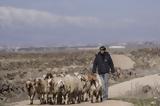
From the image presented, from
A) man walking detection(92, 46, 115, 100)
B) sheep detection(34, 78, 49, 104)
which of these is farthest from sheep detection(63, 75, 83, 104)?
man walking detection(92, 46, 115, 100)

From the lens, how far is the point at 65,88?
2236 cm

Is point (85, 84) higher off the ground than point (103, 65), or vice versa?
point (103, 65)

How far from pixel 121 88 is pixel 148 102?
34.1ft

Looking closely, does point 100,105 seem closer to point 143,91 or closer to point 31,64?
point 143,91

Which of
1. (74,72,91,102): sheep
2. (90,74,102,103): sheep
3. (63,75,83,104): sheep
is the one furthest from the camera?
(74,72,91,102): sheep

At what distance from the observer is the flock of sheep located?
73.0 ft

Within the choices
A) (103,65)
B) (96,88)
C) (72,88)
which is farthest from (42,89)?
(103,65)

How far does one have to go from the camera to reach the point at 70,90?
22672mm

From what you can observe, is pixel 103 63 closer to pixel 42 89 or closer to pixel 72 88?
pixel 72 88

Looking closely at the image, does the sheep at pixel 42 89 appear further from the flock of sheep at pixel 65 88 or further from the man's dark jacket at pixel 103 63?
the man's dark jacket at pixel 103 63

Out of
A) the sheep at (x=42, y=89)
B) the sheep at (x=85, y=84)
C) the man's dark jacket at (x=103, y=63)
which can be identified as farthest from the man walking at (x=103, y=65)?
the sheep at (x=42, y=89)

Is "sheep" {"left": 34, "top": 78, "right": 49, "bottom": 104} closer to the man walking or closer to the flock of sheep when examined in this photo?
the flock of sheep

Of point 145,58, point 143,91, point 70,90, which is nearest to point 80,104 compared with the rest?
point 70,90

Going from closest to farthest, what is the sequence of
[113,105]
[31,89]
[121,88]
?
1. [113,105]
2. [31,89]
3. [121,88]
